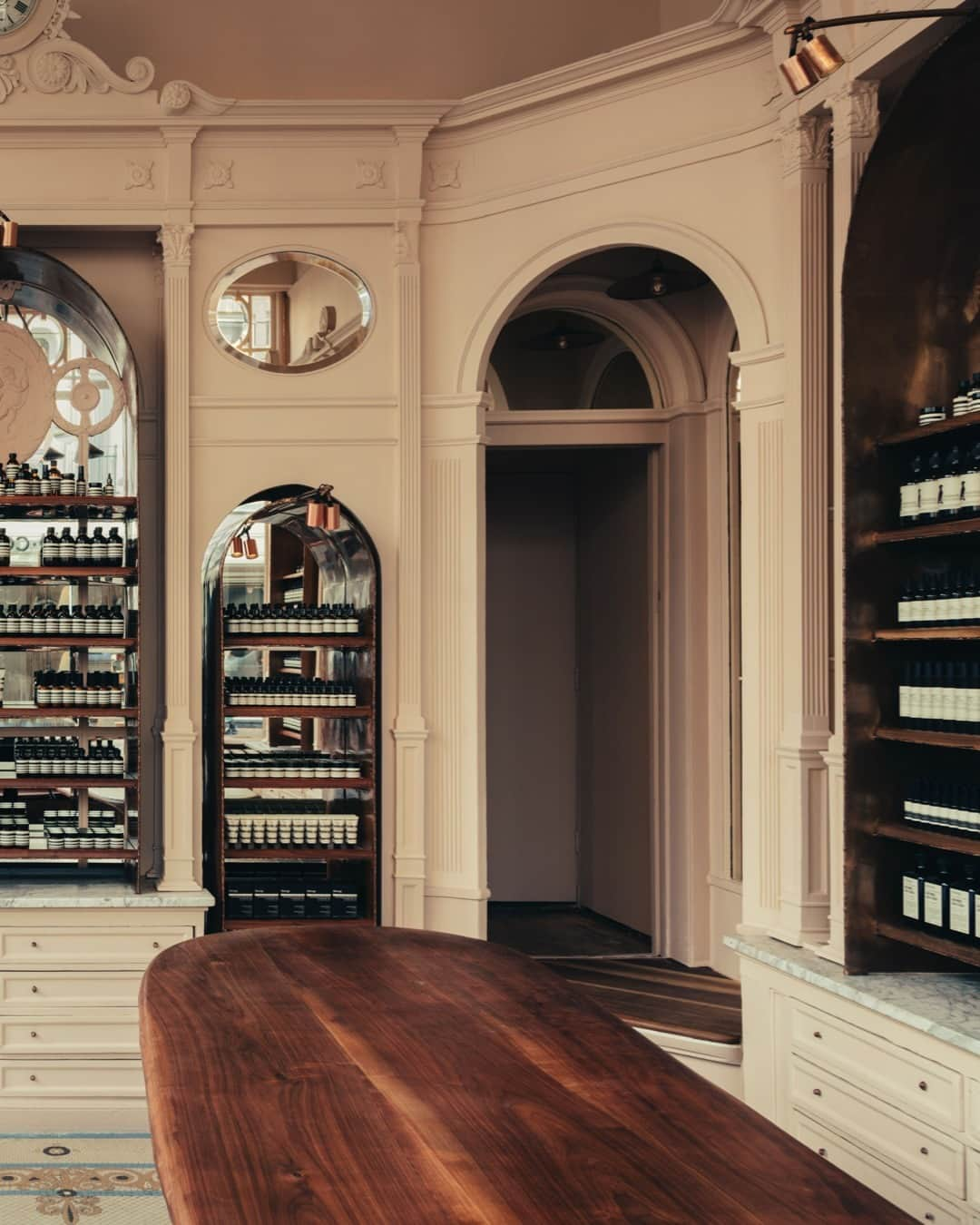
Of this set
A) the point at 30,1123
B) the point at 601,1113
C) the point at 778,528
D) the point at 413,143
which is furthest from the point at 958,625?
the point at 30,1123

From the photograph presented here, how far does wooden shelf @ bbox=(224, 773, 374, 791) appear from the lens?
235 inches

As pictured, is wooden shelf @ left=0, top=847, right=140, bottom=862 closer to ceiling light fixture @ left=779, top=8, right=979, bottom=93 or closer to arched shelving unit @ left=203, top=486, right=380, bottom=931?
arched shelving unit @ left=203, top=486, right=380, bottom=931

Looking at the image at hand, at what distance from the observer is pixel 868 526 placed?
170 inches

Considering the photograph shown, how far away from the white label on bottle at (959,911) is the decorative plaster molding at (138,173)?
4.52 m

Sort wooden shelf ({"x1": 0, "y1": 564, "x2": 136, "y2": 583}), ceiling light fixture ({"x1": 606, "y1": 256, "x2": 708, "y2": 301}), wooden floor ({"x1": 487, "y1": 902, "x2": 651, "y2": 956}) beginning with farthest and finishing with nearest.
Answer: wooden floor ({"x1": 487, "y1": 902, "x2": 651, "y2": 956}), ceiling light fixture ({"x1": 606, "y1": 256, "x2": 708, "y2": 301}), wooden shelf ({"x1": 0, "y1": 564, "x2": 136, "y2": 583})

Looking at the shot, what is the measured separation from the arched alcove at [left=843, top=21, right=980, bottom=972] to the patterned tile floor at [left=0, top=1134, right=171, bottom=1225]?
2.67 m

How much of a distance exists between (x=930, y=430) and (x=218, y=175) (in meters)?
3.58

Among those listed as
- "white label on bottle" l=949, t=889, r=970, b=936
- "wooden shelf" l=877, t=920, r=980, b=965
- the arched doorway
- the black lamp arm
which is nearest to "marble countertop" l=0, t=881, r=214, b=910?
the arched doorway

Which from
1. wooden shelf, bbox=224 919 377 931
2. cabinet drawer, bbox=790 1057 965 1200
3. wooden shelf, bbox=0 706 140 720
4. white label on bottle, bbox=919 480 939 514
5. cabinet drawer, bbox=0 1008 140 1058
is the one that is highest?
white label on bottle, bbox=919 480 939 514

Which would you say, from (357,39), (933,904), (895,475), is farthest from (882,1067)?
(357,39)

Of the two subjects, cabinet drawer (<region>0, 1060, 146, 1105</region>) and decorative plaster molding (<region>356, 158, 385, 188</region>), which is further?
decorative plaster molding (<region>356, 158, 385, 188</region>)

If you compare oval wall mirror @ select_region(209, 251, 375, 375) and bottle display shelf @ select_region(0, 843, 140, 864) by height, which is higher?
oval wall mirror @ select_region(209, 251, 375, 375)

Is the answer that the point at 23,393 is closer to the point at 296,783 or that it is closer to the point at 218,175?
the point at 218,175

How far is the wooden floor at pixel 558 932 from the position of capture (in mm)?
7109
